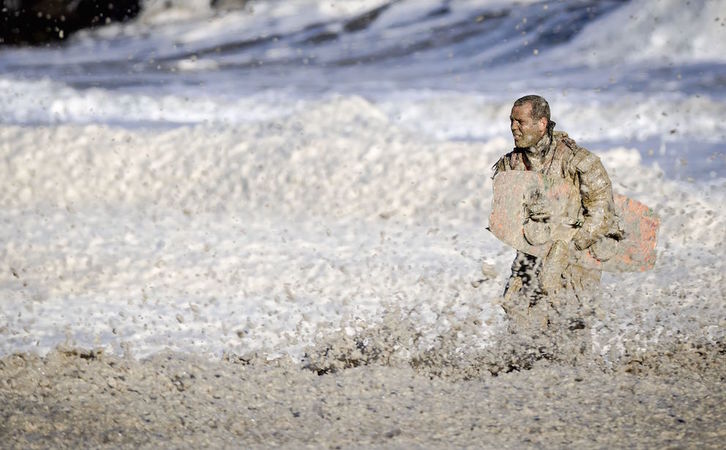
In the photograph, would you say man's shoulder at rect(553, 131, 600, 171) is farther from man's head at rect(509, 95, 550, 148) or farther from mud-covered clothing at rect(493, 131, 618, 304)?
man's head at rect(509, 95, 550, 148)

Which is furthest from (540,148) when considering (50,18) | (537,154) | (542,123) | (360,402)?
(50,18)

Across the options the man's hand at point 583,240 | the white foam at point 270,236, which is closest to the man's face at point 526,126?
the man's hand at point 583,240

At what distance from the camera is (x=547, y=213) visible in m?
4.94

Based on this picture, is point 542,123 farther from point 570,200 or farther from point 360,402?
point 360,402

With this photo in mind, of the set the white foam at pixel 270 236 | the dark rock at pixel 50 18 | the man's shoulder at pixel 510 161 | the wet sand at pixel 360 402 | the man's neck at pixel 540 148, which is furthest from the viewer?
the dark rock at pixel 50 18

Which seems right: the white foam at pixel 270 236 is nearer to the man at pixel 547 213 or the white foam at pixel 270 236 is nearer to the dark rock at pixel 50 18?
the man at pixel 547 213

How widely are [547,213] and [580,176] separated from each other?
0.74 feet

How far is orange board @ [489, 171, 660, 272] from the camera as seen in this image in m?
4.93

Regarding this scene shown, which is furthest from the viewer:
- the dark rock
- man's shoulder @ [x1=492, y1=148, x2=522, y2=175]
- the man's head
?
the dark rock

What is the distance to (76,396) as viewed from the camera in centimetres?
494

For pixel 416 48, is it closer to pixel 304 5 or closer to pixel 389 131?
pixel 304 5

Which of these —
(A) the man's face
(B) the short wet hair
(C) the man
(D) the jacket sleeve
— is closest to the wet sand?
(C) the man

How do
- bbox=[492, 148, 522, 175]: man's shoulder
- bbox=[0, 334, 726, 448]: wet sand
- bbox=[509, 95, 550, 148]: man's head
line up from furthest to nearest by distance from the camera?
1. bbox=[492, 148, 522, 175]: man's shoulder
2. bbox=[509, 95, 550, 148]: man's head
3. bbox=[0, 334, 726, 448]: wet sand

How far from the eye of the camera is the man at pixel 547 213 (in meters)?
4.85
